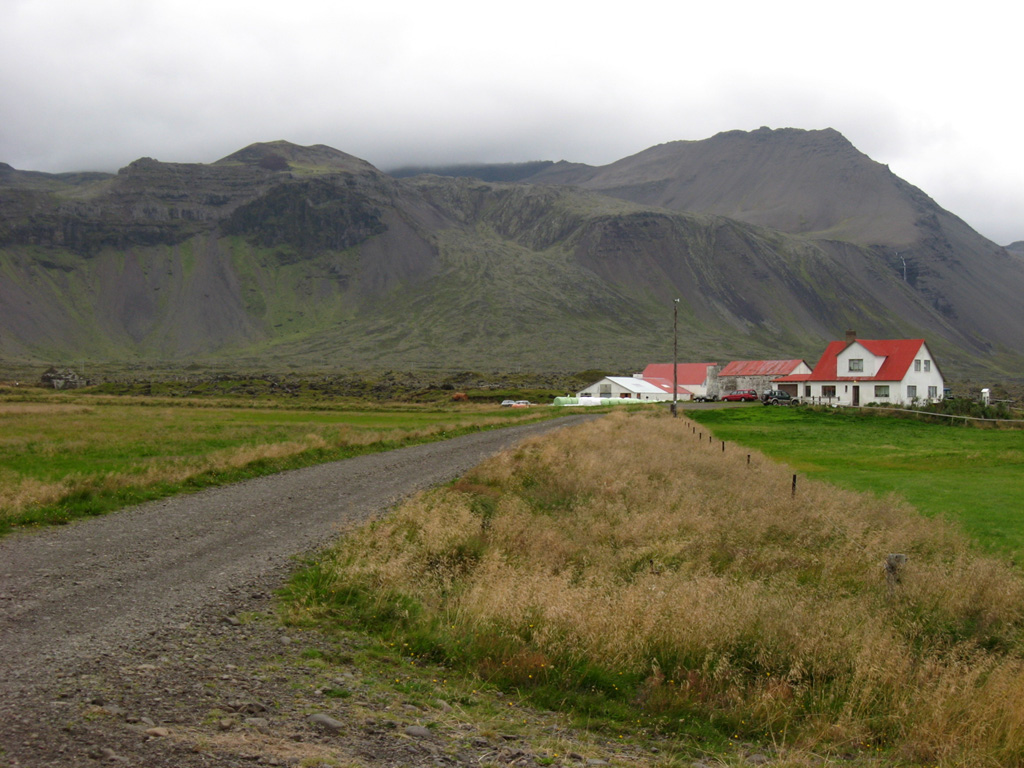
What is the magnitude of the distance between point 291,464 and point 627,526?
1336cm

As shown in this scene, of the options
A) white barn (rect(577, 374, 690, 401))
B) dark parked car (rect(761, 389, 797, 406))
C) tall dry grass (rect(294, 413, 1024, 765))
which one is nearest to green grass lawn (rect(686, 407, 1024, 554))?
tall dry grass (rect(294, 413, 1024, 765))

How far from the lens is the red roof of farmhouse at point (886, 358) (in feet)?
255

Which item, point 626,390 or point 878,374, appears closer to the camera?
point 878,374

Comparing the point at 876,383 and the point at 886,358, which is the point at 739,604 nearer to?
the point at 876,383

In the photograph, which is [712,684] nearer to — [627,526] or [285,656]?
[285,656]

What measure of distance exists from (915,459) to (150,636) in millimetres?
33131

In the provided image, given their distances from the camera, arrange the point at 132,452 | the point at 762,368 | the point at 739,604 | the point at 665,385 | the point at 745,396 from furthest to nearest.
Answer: the point at 665,385 < the point at 762,368 < the point at 745,396 < the point at 132,452 < the point at 739,604

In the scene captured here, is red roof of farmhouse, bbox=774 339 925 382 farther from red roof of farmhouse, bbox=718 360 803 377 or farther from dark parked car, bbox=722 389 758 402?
red roof of farmhouse, bbox=718 360 803 377

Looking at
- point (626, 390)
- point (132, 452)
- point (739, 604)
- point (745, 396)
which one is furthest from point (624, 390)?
point (739, 604)

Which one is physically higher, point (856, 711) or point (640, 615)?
point (640, 615)

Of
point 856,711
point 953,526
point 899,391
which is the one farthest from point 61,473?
point 899,391

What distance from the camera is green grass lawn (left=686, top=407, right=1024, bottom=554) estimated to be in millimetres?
20812

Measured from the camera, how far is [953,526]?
59.3 feet

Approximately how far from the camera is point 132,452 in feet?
99.8
